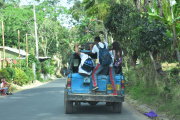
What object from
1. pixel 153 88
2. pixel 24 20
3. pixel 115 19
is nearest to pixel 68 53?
pixel 24 20

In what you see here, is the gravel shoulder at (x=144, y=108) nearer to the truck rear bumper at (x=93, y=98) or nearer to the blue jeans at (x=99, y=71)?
the truck rear bumper at (x=93, y=98)

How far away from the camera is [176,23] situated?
45.0 ft

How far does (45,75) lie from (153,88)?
38195 mm

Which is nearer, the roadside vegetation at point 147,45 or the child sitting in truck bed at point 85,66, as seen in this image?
the child sitting in truck bed at point 85,66

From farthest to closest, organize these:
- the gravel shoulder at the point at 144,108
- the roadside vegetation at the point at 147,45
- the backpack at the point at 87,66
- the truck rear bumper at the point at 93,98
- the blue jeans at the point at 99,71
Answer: the roadside vegetation at the point at 147,45 < the backpack at the point at 87,66 < the blue jeans at the point at 99,71 < the truck rear bumper at the point at 93,98 < the gravel shoulder at the point at 144,108

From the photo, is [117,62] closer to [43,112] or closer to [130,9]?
[43,112]

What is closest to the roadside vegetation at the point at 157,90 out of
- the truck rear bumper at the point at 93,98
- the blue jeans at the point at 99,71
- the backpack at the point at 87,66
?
the truck rear bumper at the point at 93,98

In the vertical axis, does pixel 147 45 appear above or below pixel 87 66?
above

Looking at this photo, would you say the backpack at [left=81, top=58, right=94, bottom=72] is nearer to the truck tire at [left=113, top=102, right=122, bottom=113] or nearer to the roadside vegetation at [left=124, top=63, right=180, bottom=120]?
the truck tire at [left=113, top=102, right=122, bottom=113]

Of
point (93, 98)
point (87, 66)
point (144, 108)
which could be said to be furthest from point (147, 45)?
point (93, 98)

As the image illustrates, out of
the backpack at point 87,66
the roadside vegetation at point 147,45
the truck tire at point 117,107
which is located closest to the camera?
the backpack at point 87,66

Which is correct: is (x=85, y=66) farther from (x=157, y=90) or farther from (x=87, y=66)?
(x=157, y=90)

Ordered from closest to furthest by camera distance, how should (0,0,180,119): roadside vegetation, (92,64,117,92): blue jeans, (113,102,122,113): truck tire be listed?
(92,64,117,92): blue jeans
(113,102,122,113): truck tire
(0,0,180,119): roadside vegetation

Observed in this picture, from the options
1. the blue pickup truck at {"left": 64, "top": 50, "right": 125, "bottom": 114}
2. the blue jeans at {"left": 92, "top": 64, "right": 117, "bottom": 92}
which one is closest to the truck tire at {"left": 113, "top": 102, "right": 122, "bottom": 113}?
the blue pickup truck at {"left": 64, "top": 50, "right": 125, "bottom": 114}
